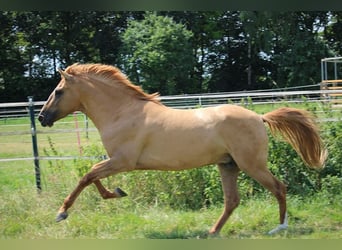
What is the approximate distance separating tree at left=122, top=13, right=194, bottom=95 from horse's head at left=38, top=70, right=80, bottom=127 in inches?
644

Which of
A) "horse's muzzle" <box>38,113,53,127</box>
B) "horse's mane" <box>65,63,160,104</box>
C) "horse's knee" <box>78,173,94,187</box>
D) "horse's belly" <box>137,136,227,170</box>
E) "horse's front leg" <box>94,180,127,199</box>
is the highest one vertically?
"horse's mane" <box>65,63,160,104</box>

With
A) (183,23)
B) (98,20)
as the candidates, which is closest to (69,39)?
(98,20)

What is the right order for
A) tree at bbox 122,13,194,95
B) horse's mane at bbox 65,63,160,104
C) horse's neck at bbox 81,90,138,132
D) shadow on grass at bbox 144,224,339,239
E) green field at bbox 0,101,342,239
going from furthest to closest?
tree at bbox 122,13,194,95, horse's mane at bbox 65,63,160,104, horse's neck at bbox 81,90,138,132, green field at bbox 0,101,342,239, shadow on grass at bbox 144,224,339,239

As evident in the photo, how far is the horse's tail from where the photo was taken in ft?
16.6

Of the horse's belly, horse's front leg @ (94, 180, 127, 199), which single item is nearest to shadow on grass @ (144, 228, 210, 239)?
horse's front leg @ (94, 180, 127, 199)

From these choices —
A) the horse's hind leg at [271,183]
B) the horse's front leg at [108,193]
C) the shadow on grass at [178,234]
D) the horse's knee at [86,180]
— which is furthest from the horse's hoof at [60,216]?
the horse's hind leg at [271,183]

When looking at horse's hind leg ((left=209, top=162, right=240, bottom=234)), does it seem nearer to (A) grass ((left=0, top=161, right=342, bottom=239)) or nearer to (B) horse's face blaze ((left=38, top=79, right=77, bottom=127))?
(A) grass ((left=0, top=161, right=342, bottom=239))

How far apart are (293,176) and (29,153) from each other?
7.09m

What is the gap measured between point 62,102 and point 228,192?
2170 mm

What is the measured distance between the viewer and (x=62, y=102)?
4949mm

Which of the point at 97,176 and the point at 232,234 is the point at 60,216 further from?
the point at 232,234

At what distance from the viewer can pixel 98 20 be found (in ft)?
77.3

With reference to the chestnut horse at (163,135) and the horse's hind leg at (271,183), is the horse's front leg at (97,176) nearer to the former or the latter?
the chestnut horse at (163,135)

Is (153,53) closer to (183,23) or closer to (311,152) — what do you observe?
(183,23)
